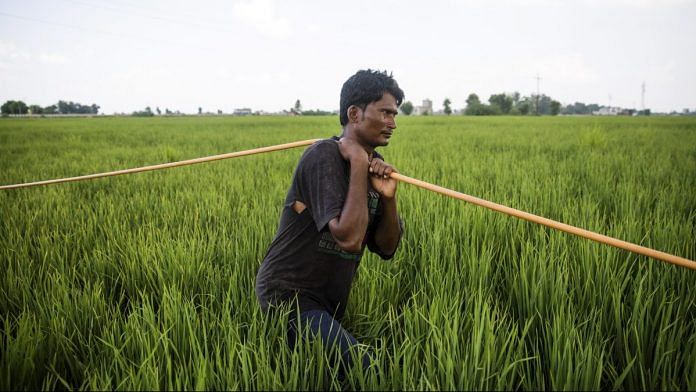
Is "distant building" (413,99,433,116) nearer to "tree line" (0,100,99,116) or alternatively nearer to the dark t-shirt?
"tree line" (0,100,99,116)

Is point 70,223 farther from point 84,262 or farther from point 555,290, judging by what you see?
point 555,290

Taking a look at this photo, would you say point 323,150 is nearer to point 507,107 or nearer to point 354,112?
point 354,112

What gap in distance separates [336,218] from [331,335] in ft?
1.16

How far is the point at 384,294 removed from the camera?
1671 millimetres

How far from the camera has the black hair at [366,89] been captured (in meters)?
1.15

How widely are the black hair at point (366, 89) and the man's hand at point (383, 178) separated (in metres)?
0.18

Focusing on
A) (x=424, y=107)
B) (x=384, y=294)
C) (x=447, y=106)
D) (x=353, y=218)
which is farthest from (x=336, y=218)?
(x=424, y=107)

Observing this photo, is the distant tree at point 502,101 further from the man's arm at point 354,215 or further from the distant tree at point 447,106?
the man's arm at point 354,215

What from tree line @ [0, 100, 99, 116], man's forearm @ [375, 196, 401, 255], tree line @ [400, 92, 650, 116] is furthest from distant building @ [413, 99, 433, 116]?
man's forearm @ [375, 196, 401, 255]

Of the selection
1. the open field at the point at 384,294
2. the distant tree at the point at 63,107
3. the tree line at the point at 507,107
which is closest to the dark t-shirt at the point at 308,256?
the open field at the point at 384,294

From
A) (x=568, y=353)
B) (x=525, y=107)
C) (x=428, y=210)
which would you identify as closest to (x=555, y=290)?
(x=568, y=353)

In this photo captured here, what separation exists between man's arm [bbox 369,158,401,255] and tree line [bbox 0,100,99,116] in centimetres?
9915

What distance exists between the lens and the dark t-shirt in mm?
1168

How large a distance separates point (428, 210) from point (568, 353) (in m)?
1.72
